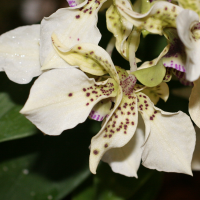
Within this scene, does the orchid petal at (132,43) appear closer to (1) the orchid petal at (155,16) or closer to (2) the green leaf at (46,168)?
(1) the orchid petal at (155,16)

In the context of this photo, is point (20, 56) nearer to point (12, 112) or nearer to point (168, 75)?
point (12, 112)

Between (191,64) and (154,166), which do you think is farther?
(154,166)

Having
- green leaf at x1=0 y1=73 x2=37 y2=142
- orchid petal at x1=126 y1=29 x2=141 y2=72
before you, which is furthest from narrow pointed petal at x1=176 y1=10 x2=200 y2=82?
green leaf at x1=0 y1=73 x2=37 y2=142

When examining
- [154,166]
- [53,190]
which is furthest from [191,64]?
[53,190]

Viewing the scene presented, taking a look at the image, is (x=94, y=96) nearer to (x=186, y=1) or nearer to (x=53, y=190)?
(x=186, y=1)

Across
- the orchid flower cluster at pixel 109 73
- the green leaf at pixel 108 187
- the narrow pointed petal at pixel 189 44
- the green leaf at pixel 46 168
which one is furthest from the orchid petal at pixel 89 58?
the green leaf at pixel 108 187

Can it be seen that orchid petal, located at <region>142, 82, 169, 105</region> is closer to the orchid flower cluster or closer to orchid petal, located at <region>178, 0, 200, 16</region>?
the orchid flower cluster
